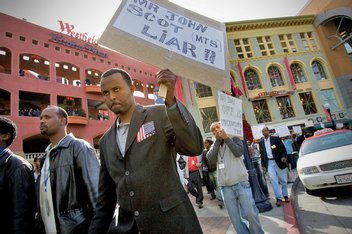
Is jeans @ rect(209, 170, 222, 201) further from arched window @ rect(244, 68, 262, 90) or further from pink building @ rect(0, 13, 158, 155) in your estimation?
arched window @ rect(244, 68, 262, 90)

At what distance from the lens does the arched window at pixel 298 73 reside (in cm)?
2619

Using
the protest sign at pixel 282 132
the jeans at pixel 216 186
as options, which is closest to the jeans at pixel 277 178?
the jeans at pixel 216 186

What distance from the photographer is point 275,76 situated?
26.3 metres

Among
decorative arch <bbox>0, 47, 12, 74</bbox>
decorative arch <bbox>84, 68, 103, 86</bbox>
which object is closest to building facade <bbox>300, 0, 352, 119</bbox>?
decorative arch <bbox>84, 68, 103, 86</bbox>

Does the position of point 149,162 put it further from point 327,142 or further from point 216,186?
point 327,142

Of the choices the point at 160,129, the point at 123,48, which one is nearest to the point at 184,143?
the point at 160,129

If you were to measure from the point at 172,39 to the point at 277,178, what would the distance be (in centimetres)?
553

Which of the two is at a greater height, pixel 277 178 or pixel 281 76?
pixel 281 76

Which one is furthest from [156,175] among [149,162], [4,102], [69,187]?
[4,102]

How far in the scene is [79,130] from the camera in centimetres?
2064

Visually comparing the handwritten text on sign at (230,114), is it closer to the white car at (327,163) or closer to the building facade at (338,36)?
the white car at (327,163)

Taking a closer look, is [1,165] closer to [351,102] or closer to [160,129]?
[160,129]

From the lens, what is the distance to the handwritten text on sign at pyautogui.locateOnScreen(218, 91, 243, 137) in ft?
12.3

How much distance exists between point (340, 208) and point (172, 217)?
521 cm
